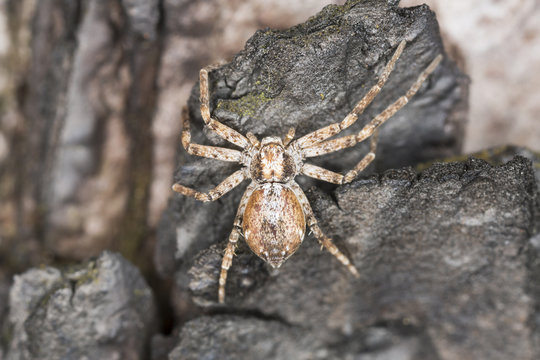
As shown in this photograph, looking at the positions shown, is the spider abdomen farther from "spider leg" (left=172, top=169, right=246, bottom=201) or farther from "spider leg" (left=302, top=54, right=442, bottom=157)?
"spider leg" (left=302, top=54, right=442, bottom=157)

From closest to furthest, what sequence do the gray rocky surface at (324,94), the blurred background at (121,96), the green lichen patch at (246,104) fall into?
the gray rocky surface at (324,94), the green lichen patch at (246,104), the blurred background at (121,96)

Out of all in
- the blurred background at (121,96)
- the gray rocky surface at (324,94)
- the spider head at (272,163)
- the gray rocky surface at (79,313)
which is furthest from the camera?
the blurred background at (121,96)

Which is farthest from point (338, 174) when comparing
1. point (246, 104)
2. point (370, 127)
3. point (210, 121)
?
point (210, 121)

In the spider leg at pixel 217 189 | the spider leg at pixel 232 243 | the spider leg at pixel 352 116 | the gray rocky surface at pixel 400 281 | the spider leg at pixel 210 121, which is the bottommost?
the gray rocky surface at pixel 400 281

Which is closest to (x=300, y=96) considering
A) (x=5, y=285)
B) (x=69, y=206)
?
(x=69, y=206)

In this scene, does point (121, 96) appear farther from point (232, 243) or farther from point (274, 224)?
point (274, 224)

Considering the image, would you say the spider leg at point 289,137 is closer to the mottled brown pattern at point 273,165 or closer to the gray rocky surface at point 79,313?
the mottled brown pattern at point 273,165

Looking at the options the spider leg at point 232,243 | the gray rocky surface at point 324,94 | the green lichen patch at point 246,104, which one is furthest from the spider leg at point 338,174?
the green lichen patch at point 246,104

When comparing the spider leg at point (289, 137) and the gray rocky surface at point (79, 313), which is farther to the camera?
the gray rocky surface at point (79, 313)

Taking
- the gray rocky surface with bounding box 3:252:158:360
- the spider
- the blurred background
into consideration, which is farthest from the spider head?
the gray rocky surface with bounding box 3:252:158:360
